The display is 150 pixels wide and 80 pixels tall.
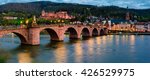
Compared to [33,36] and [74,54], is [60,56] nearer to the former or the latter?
[74,54]

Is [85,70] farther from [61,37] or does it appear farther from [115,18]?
[115,18]

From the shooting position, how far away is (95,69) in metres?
3.54

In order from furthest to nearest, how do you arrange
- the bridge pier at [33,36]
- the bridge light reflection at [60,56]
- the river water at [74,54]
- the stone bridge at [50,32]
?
1. the bridge pier at [33,36]
2. the stone bridge at [50,32]
3. the river water at [74,54]
4. the bridge light reflection at [60,56]

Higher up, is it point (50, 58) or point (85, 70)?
point (85, 70)

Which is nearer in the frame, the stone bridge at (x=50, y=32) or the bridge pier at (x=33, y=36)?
the stone bridge at (x=50, y=32)

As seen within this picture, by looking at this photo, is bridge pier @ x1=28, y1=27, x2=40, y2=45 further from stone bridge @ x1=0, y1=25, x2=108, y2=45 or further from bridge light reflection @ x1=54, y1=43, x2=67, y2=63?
bridge light reflection @ x1=54, y1=43, x2=67, y2=63

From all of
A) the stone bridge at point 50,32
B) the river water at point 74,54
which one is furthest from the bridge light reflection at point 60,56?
the stone bridge at point 50,32

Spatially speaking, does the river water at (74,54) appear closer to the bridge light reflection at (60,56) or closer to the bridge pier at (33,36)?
the bridge light reflection at (60,56)

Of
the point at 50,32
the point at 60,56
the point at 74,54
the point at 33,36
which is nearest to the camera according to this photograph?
the point at 60,56

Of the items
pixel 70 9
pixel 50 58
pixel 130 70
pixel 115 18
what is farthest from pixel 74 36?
pixel 115 18

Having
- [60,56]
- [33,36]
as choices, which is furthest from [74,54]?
[33,36]

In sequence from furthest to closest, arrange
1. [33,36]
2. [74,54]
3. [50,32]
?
[50,32] < [33,36] < [74,54]

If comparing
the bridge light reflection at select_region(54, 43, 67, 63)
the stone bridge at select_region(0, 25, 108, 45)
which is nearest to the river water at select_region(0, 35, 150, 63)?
the bridge light reflection at select_region(54, 43, 67, 63)

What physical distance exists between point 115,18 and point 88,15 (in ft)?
14.1
